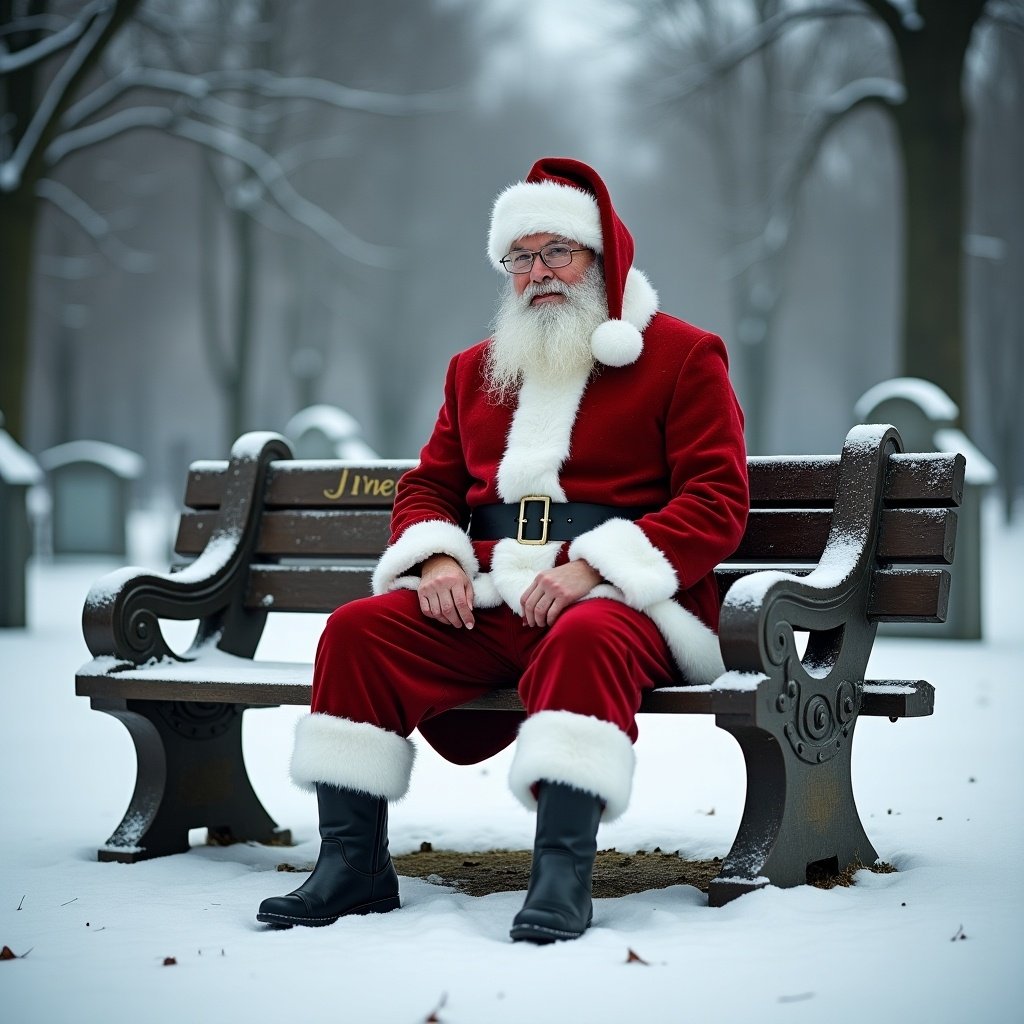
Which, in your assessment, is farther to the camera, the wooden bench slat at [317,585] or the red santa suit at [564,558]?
the wooden bench slat at [317,585]

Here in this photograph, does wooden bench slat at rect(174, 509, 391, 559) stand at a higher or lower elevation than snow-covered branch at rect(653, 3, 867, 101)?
lower

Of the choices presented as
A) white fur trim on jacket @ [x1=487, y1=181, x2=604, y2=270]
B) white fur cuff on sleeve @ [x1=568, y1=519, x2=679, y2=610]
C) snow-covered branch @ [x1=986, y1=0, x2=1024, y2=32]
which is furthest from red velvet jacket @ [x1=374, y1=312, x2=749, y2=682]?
snow-covered branch @ [x1=986, y1=0, x2=1024, y2=32]

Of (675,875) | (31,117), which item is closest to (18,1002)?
(675,875)

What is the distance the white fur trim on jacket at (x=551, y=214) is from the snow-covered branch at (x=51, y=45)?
1242 centimetres

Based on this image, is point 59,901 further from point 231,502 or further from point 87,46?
point 87,46

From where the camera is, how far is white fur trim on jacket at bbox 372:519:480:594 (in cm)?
412

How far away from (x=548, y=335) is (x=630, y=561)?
80 cm

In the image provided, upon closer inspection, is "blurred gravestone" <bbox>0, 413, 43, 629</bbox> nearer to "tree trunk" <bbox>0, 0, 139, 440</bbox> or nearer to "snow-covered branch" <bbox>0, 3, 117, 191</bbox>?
"tree trunk" <bbox>0, 0, 139, 440</bbox>

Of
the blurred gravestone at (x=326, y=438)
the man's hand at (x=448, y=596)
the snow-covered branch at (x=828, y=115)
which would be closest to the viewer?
the man's hand at (x=448, y=596)

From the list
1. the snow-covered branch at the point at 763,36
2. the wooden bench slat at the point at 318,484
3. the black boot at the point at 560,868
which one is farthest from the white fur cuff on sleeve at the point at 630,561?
the snow-covered branch at the point at 763,36

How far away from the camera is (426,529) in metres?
4.17

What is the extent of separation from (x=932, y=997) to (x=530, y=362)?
6.73ft

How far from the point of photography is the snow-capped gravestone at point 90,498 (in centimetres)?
2028

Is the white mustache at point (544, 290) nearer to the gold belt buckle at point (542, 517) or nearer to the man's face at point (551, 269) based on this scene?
the man's face at point (551, 269)
